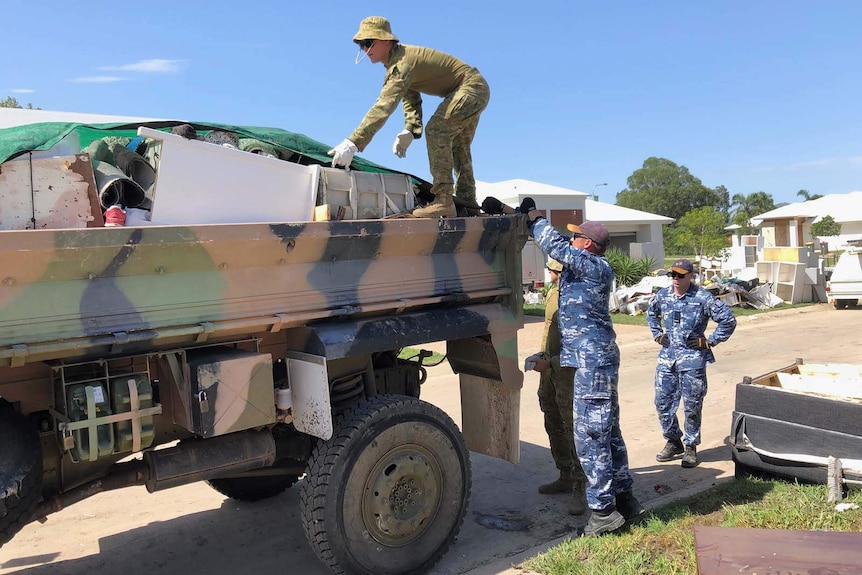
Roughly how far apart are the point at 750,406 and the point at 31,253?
4.39m

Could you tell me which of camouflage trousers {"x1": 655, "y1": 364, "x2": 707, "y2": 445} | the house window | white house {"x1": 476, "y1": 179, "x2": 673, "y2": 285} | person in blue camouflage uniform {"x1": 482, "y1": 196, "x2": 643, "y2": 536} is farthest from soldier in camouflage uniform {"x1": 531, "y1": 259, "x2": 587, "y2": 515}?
the house window

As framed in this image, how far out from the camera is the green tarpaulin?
3001 millimetres

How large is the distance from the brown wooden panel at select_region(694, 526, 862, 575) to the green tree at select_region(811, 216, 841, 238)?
40.4 metres

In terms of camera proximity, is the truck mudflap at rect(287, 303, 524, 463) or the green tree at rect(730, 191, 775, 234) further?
the green tree at rect(730, 191, 775, 234)

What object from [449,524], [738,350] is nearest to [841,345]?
[738,350]

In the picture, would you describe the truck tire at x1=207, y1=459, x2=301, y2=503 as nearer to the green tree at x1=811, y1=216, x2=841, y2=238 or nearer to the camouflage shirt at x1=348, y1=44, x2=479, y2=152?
the camouflage shirt at x1=348, y1=44, x2=479, y2=152

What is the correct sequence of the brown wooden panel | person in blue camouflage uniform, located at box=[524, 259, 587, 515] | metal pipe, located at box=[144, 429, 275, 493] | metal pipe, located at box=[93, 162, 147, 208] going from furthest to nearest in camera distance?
person in blue camouflage uniform, located at box=[524, 259, 587, 515]
metal pipe, located at box=[144, 429, 275, 493]
metal pipe, located at box=[93, 162, 147, 208]
the brown wooden panel

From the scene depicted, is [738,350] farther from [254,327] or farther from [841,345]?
[254,327]

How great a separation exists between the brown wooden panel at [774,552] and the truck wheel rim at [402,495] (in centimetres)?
137

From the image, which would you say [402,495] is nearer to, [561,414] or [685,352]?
[561,414]

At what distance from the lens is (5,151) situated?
113 inches

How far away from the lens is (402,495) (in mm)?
3816

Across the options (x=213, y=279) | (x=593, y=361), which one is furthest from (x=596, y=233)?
(x=213, y=279)

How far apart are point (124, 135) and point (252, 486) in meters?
2.63
